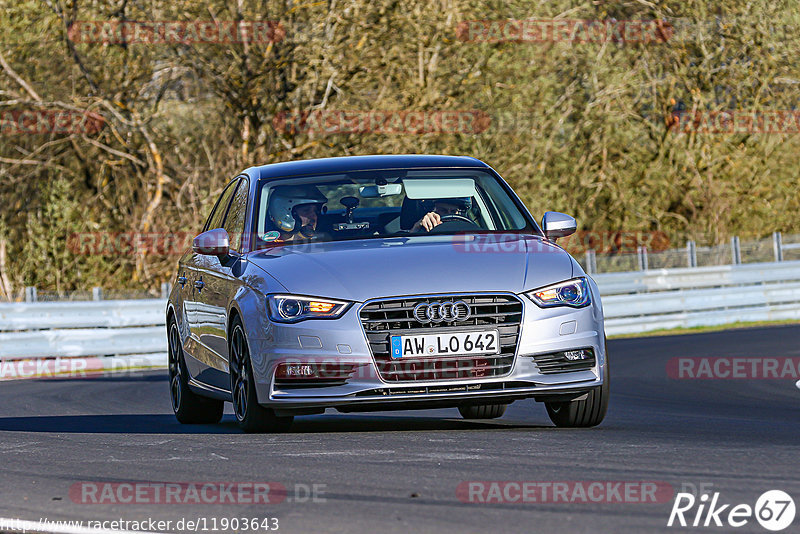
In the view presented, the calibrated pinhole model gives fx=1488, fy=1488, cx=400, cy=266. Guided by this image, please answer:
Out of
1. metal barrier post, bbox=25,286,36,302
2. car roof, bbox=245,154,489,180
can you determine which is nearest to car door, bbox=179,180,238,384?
car roof, bbox=245,154,489,180

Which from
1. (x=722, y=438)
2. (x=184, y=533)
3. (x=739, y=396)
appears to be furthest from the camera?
(x=739, y=396)

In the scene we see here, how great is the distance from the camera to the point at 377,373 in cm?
804

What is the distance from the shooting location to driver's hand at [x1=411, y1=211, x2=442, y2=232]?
30.2 ft

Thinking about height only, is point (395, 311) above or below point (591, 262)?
above

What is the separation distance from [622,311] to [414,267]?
63.5ft

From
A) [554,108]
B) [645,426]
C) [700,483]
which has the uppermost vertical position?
[700,483]

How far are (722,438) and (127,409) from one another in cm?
584

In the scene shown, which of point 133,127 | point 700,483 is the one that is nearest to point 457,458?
point 700,483

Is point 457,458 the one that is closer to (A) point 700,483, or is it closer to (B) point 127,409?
(A) point 700,483

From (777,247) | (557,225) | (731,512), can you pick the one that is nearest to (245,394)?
(557,225)

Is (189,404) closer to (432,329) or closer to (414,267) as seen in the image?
(414,267)

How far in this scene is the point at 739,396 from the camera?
1220cm

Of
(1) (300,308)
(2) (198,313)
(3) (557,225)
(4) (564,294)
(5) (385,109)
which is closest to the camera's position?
(1) (300,308)

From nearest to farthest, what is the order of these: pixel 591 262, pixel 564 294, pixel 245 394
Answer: pixel 564 294 < pixel 245 394 < pixel 591 262
